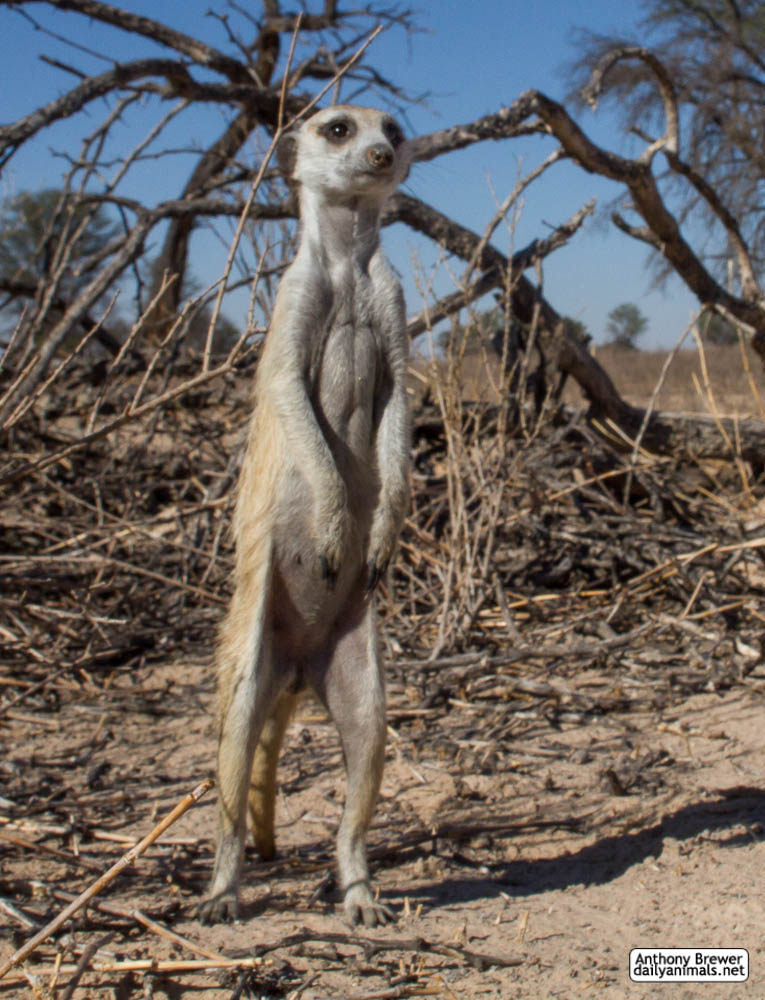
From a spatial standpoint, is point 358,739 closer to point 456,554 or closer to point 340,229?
point 340,229

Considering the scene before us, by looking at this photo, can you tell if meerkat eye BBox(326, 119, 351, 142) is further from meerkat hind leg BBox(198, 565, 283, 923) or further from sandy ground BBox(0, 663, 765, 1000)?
sandy ground BBox(0, 663, 765, 1000)

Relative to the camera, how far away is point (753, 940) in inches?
104

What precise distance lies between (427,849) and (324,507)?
1344mm

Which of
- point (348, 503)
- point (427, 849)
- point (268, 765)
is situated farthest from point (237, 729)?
point (427, 849)

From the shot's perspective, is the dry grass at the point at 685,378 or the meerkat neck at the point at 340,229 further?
the dry grass at the point at 685,378

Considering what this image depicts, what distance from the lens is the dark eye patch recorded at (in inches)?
137

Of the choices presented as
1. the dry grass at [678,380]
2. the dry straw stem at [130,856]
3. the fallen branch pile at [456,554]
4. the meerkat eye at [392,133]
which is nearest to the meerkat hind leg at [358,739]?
the dry straw stem at [130,856]

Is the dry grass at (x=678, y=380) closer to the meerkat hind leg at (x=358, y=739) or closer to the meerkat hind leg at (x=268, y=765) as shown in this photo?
the meerkat hind leg at (x=358, y=739)

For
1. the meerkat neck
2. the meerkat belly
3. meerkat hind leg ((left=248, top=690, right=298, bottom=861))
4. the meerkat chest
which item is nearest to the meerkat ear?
the meerkat neck

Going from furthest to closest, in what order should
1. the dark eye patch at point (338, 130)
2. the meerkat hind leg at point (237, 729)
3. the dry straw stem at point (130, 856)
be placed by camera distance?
1. the dark eye patch at point (338, 130)
2. the meerkat hind leg at point (237, 729)
3. the dry straw stem at point (130, 856)

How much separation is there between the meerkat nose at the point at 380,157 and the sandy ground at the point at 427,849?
2375 millimetres

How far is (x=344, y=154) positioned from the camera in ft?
11.3

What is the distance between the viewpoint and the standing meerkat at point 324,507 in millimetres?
2938

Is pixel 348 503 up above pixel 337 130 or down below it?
below
